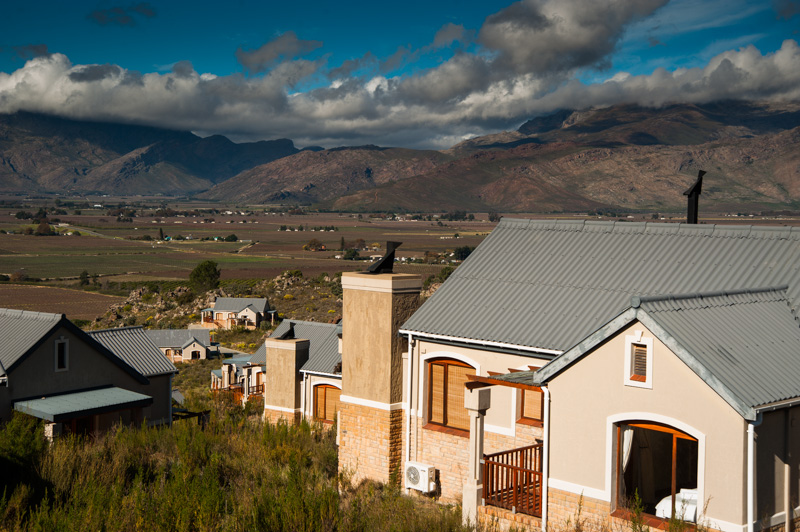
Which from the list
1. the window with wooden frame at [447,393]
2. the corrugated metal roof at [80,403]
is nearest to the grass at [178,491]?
the window with wooden frame at [447,393]

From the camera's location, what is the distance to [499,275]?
1769 cm

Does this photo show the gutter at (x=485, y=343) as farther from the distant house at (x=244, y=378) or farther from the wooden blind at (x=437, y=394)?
the distant house at (x=244, y=378)

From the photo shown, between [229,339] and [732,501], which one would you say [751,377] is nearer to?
[732,501]

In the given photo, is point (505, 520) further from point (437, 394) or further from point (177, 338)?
point (177, 338)

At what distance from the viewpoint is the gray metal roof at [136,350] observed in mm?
28938

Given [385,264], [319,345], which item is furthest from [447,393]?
[319,345]

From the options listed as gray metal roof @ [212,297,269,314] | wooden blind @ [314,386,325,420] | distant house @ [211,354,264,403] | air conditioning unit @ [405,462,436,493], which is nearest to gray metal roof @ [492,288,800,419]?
air conditioning unit @ [405,462,436,493]

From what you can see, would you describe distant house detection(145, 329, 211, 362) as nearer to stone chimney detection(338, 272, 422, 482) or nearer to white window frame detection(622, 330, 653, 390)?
stone chimney detection(338, 272, 422, 482)

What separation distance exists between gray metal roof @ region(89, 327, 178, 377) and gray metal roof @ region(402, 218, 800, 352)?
14.7 m

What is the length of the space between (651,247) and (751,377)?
5.16 m

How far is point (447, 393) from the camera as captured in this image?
1709 cm

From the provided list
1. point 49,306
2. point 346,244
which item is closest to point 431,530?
point 49,306

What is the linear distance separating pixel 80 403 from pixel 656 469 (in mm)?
16769

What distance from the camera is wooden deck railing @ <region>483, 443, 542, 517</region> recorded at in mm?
14094
